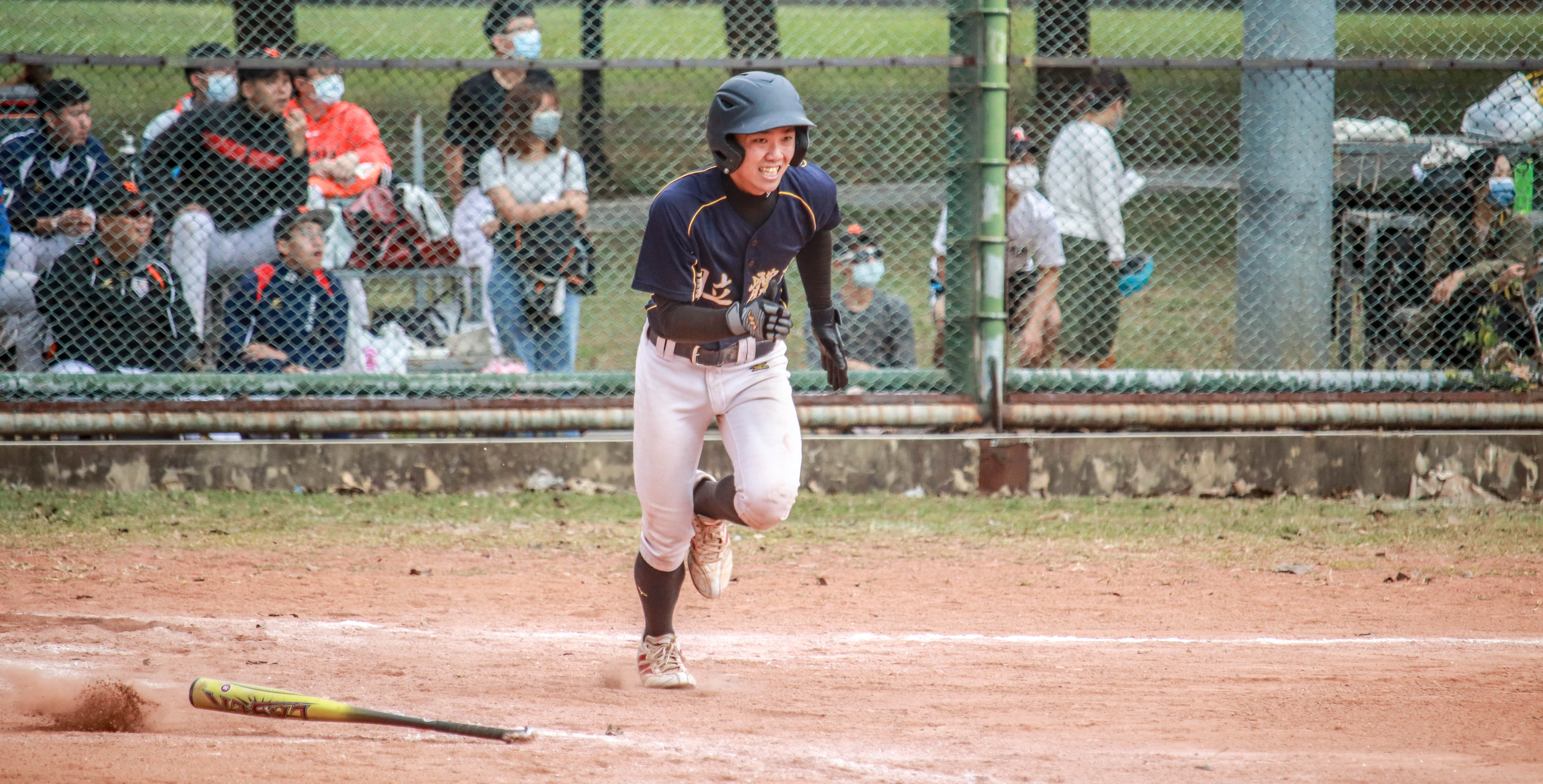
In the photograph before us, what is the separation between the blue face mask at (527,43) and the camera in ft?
23.9

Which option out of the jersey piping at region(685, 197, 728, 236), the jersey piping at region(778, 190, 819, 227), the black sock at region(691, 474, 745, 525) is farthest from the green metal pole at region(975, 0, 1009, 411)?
the jersey piping at region(685, 197, 728, 236)

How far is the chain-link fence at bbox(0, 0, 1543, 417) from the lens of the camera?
6.70 metres

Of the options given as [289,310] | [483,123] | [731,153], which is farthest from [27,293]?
[731,153]

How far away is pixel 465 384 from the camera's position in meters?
6.81

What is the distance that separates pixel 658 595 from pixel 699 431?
1.65 ft

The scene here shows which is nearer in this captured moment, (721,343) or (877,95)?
(721,343)

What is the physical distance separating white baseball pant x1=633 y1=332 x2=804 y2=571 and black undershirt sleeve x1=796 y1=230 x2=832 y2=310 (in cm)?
36

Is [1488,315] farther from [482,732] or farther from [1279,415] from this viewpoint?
[482,732]

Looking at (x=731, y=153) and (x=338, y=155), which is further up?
(x=338, y=155)

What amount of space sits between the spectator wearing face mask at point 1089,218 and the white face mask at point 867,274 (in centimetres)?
100

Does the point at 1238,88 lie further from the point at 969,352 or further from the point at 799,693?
the point at 799,693

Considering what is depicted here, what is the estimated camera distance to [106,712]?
3.50m

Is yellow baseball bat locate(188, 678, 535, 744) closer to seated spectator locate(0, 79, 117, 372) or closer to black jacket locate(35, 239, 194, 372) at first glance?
black jacket locate(35, 239, 194, 372)

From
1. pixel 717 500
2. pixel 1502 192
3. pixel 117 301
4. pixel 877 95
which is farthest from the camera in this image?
pixel 877 95
